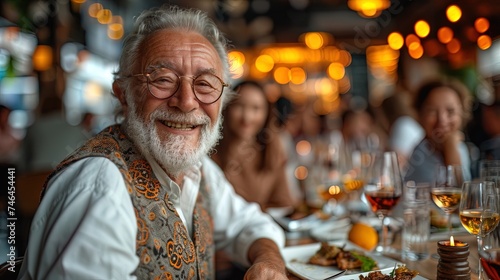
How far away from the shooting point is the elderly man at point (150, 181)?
829 millimetres

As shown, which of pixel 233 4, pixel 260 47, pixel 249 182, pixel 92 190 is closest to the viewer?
pixel 92 190

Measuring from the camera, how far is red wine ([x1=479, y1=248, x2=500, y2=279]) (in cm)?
85

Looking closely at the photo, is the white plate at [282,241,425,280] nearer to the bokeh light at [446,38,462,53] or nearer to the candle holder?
the candle holder

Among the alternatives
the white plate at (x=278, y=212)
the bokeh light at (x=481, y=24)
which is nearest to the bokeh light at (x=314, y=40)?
the bokeh light at (x=481, y=24)

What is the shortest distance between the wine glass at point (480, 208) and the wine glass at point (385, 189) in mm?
324

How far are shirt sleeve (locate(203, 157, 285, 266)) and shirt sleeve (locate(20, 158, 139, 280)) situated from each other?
2.01 feet

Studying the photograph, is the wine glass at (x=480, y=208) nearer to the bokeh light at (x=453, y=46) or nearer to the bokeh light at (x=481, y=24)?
the bokeh light at (x=481, y=24)

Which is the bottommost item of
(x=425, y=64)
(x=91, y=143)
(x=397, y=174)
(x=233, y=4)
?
(x=397, y=174)

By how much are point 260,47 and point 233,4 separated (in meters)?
3.09

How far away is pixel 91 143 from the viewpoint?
0.99 meters

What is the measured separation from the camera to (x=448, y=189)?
1.34 metres

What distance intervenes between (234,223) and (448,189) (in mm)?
765

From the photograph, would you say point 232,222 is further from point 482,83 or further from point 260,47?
point 260,47

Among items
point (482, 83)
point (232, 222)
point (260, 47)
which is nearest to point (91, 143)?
point (232, 222)
